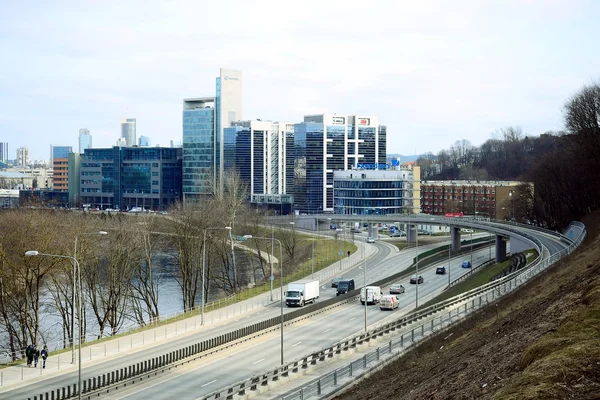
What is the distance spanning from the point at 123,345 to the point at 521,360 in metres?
32.2

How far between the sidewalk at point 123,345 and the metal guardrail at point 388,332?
10.9 metres

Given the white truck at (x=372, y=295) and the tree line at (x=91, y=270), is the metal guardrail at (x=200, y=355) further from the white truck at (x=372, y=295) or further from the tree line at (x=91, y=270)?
the tree line at (x=91, y=270)

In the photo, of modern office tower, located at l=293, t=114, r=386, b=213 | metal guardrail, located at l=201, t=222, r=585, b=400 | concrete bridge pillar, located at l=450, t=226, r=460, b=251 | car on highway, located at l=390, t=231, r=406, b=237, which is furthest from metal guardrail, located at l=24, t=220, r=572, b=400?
modern office tower, located at l=293, t=114, r=386, b=213

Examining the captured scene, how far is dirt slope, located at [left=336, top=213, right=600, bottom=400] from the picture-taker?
19734 mm

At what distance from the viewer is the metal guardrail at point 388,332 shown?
3556 cm

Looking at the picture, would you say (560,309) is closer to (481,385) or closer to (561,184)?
(481,385)

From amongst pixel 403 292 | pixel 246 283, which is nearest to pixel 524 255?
pixel 403 292

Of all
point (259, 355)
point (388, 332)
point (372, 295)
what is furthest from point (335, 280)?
point (259, 355)

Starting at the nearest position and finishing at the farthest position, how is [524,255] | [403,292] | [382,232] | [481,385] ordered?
[481,385] → [403,292] → [524,255] → [382,232]

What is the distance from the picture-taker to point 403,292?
3029 inches

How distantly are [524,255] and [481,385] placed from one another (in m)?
65.6

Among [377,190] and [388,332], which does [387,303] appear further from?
[377,190]

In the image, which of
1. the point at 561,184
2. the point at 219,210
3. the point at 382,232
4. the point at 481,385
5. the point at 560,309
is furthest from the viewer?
the point at 382,232

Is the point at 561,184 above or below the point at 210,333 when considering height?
above
